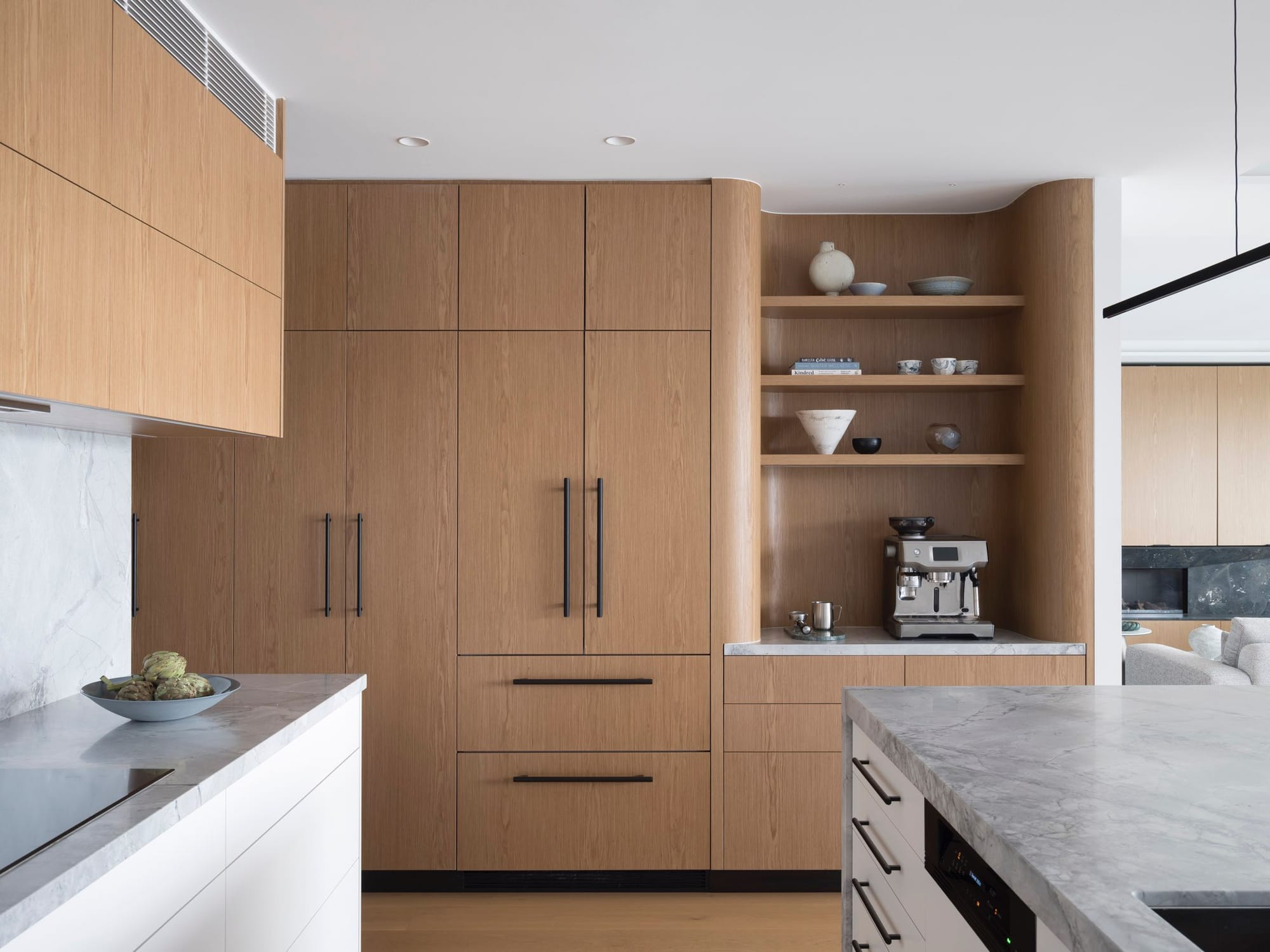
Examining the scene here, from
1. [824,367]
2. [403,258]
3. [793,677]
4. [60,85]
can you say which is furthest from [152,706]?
[824,367]

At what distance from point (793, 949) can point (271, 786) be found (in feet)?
6.15

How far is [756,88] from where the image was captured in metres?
2.59

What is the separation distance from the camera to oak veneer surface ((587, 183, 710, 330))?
331cm

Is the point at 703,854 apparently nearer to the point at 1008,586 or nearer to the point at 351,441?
the point at 1008,586

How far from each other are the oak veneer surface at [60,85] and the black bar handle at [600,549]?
6.23 feet

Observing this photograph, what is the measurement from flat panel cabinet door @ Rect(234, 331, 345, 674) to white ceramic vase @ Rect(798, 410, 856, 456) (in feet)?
5.84

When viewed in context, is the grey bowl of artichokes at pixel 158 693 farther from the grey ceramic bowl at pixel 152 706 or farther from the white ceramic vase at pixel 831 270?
the white ceramic vase at pixel 831 270

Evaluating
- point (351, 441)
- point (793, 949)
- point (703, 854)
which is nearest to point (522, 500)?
point (351, 441)

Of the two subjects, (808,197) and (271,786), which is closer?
(271,786)

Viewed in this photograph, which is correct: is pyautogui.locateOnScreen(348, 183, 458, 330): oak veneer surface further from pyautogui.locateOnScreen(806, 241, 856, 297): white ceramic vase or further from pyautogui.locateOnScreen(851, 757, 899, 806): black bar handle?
pyautogui.locateOnScreen(851, 757, 899, 806): black bar handle

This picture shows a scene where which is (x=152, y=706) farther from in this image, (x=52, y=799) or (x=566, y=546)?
(x=566, y=546)

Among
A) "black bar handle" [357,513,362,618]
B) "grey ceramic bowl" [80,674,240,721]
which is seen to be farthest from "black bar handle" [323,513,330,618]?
"grey ceramic bowl" [80,674,240,721]

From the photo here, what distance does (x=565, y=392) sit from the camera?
10.8ft

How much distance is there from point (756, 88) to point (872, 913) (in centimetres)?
217
